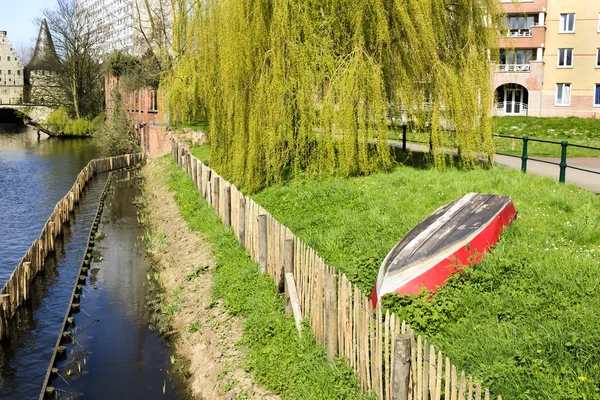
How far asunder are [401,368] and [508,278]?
314 centimetres

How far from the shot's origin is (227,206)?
14.9 m

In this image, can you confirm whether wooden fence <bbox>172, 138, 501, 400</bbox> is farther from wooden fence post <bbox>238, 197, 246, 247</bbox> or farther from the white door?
the white door

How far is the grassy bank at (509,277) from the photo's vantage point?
6.35 m

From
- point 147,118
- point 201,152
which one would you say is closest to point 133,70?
point 147,118

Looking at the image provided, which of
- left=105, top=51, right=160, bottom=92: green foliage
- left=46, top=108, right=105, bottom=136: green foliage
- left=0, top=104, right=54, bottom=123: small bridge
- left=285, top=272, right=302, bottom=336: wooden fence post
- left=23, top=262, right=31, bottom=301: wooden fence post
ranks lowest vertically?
left=23, top=262, right=31, bottom=301: wooden fence post

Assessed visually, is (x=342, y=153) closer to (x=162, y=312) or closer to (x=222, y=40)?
(x=222, y=40)

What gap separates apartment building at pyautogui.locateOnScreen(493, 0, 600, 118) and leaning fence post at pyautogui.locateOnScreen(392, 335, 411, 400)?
4036cm

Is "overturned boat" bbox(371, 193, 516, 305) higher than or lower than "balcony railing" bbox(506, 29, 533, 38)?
lower

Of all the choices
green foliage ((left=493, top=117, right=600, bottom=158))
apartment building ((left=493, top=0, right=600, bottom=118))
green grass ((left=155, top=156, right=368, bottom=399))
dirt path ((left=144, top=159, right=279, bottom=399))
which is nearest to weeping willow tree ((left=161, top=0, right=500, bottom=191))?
dirt path ((left=144, top=159, right=279, bottom=399))

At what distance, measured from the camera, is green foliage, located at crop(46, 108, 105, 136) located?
65.3 metres

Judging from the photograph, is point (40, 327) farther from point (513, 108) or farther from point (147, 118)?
point (513, 108)

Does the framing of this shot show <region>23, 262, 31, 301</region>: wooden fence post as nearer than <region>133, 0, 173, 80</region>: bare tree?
Yes

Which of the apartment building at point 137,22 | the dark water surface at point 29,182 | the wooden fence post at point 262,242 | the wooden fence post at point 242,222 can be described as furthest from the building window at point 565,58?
the wooden fence post at point 262,242

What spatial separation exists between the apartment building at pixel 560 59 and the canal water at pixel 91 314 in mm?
30307
